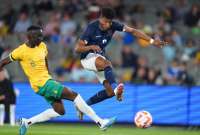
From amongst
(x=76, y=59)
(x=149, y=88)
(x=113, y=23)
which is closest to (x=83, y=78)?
(x=76, y=59)

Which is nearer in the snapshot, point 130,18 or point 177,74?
point 177,74

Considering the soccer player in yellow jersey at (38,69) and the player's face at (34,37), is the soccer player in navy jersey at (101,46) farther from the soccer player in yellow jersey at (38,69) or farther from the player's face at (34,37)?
the player's face at (34,37)

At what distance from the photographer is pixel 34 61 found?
15.9m

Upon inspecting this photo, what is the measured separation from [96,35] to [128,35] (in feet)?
33.9

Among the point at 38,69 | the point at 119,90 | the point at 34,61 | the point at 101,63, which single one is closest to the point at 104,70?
the point at 101,63

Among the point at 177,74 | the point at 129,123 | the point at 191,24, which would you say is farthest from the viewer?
the point at 191,24

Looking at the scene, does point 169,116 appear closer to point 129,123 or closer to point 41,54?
point 129,123

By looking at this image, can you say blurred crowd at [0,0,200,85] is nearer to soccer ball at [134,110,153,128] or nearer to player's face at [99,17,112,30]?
soccer ball at [134,110,153,128]

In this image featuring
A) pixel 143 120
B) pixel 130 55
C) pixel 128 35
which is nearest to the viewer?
pixel 143 120

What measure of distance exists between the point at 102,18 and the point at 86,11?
38.9 feet

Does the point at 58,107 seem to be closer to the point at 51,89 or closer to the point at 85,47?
the point at 51,89

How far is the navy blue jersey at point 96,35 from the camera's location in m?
→ 17.1

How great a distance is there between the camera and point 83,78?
25875 mm

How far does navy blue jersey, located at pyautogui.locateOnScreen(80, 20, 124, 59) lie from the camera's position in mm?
17062
